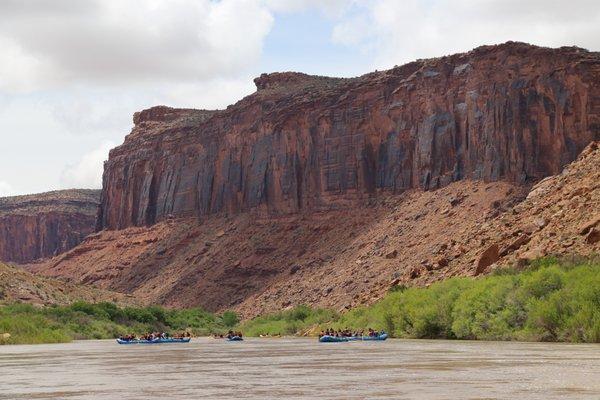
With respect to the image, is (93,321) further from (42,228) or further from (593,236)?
(42,228)

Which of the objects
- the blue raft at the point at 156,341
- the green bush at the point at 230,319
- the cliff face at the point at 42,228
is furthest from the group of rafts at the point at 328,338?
the cliff face at the point at 42,228

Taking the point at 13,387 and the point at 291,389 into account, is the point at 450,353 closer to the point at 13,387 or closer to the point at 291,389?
the point at 291,389

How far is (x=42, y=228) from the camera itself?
620ft

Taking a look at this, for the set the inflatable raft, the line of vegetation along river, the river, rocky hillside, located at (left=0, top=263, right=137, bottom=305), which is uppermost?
rocky hillside, located at (left=0, top=263, right=137, bottom=305)

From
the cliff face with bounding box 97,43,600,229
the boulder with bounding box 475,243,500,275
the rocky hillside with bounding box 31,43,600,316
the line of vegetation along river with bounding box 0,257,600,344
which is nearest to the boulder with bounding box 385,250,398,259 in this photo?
the rocky hillside with bounding box 31,43,600,316

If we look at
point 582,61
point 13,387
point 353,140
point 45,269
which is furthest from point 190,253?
point 13,387

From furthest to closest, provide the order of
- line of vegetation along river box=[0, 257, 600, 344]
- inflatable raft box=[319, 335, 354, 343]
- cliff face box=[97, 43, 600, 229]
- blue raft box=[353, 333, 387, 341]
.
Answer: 1. cliff face box=[97, 43, 600, 229]
2. inflatable raft box=[319, 335, 354, 343]
3. blue raft box=[353, 333, 387, 341]
4. line of vegetation along river box=[0, 257, 600, 344]

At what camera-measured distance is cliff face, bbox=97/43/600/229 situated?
8844cm

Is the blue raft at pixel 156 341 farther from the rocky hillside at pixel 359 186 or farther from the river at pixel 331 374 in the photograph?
the river at pixel 331 374

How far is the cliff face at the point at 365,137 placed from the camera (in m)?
88.4

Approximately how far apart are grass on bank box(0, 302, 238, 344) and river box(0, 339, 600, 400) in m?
24.6

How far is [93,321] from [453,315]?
4056 centimetres

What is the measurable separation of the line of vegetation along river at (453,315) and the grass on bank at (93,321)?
0.30 ft

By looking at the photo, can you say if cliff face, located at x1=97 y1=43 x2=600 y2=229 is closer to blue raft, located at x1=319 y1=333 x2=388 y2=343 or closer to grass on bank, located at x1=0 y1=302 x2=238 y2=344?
grass on bank, located at x1=0 y1=302 x2=238 y2=344
